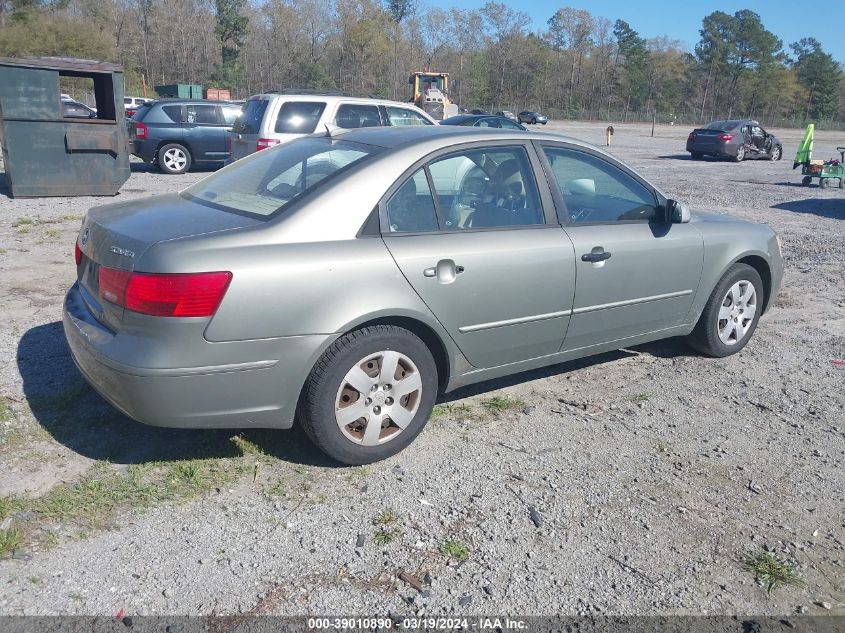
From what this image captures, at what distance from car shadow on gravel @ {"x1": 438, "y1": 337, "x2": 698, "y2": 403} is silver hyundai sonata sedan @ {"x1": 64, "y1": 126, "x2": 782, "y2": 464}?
1.79ft

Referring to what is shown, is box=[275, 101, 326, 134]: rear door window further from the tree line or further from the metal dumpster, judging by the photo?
the tree line

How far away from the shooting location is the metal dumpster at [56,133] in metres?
11.6

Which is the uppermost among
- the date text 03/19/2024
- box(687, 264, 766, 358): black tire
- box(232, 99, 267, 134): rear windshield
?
box(232, 99, 267, 134): rear windshield

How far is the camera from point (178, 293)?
3.21 m

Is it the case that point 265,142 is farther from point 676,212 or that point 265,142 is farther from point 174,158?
point 676,212

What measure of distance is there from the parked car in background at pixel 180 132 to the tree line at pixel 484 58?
62.4 m

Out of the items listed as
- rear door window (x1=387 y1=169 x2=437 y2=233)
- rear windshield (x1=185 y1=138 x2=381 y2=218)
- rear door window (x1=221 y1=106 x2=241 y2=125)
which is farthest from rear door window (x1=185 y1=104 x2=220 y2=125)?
rear door window (x1=387 y1=169 x2=437 y2=233)

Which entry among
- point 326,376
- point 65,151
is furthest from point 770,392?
point 65,151

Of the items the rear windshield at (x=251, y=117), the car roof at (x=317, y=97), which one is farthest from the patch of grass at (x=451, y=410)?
the car roof at (x=317, y=97)

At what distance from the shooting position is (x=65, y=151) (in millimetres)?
12242

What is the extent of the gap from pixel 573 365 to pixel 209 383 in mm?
2928

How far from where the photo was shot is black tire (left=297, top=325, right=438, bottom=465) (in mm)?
3543

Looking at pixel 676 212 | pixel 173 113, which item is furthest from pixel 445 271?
pixel 173 113

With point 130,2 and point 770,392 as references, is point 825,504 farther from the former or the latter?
point 130,2
